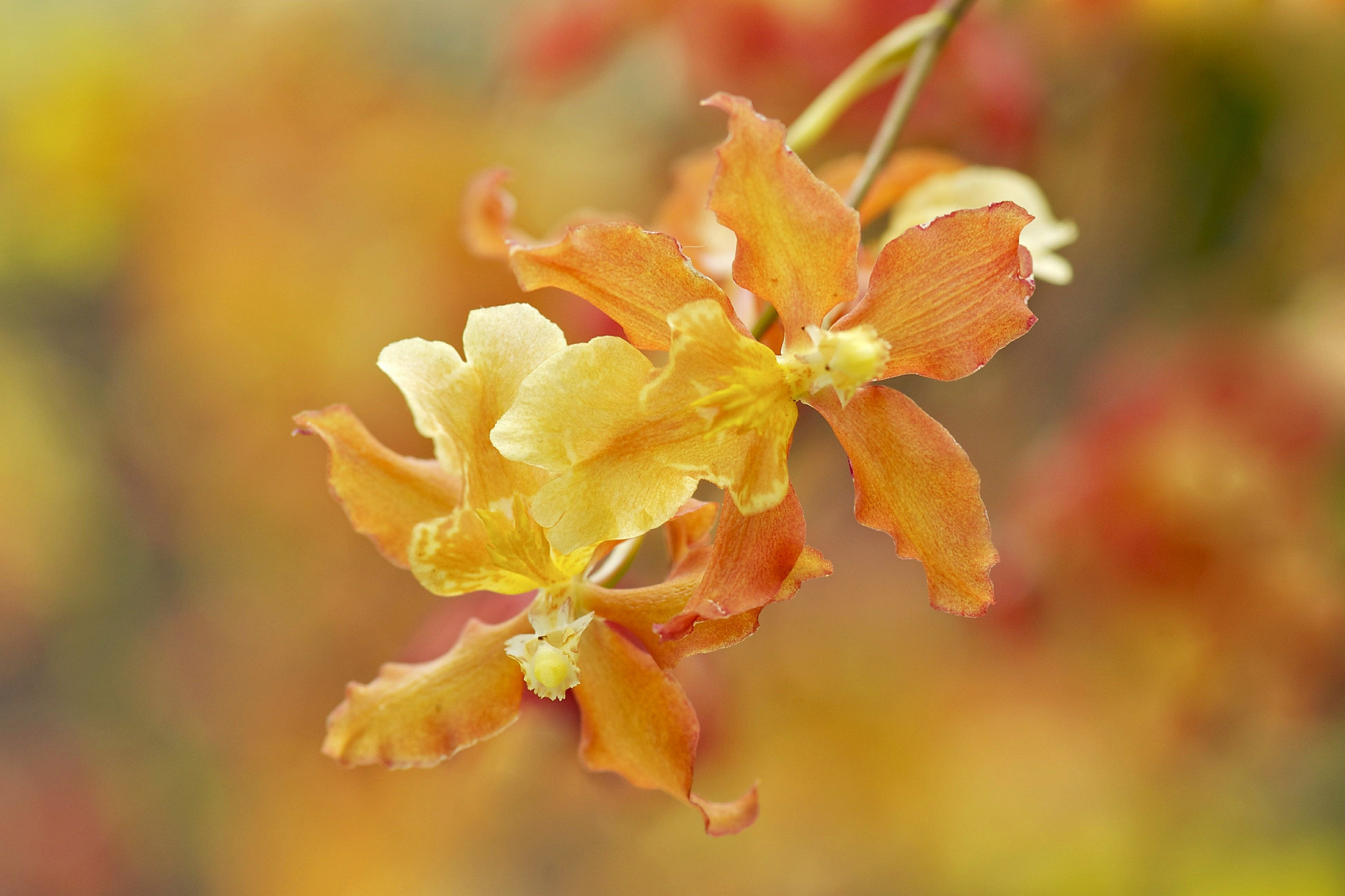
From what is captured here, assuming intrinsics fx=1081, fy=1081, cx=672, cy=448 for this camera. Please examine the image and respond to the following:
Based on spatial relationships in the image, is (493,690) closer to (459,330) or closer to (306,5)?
(459,330)

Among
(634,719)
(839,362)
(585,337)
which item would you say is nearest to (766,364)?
(839,362)

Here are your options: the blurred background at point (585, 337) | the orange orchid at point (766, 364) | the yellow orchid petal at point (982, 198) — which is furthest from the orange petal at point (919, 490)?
the blurred background at point (585, 337)

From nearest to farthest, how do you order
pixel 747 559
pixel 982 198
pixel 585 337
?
1. pixel 747 559
2. pixel 982 198
3. pixel 585 337

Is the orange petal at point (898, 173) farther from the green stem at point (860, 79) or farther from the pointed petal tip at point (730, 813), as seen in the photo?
the pointed petal tip at point (730, 813)

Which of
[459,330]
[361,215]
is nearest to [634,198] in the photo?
[459,330]

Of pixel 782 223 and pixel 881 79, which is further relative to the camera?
pixel 881 79

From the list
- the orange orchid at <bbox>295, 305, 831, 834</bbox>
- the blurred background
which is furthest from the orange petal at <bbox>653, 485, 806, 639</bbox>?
the blurred background

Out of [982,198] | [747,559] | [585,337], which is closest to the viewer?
[747,559]

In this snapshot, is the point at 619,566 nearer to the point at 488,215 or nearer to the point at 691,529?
the point at 691,529
